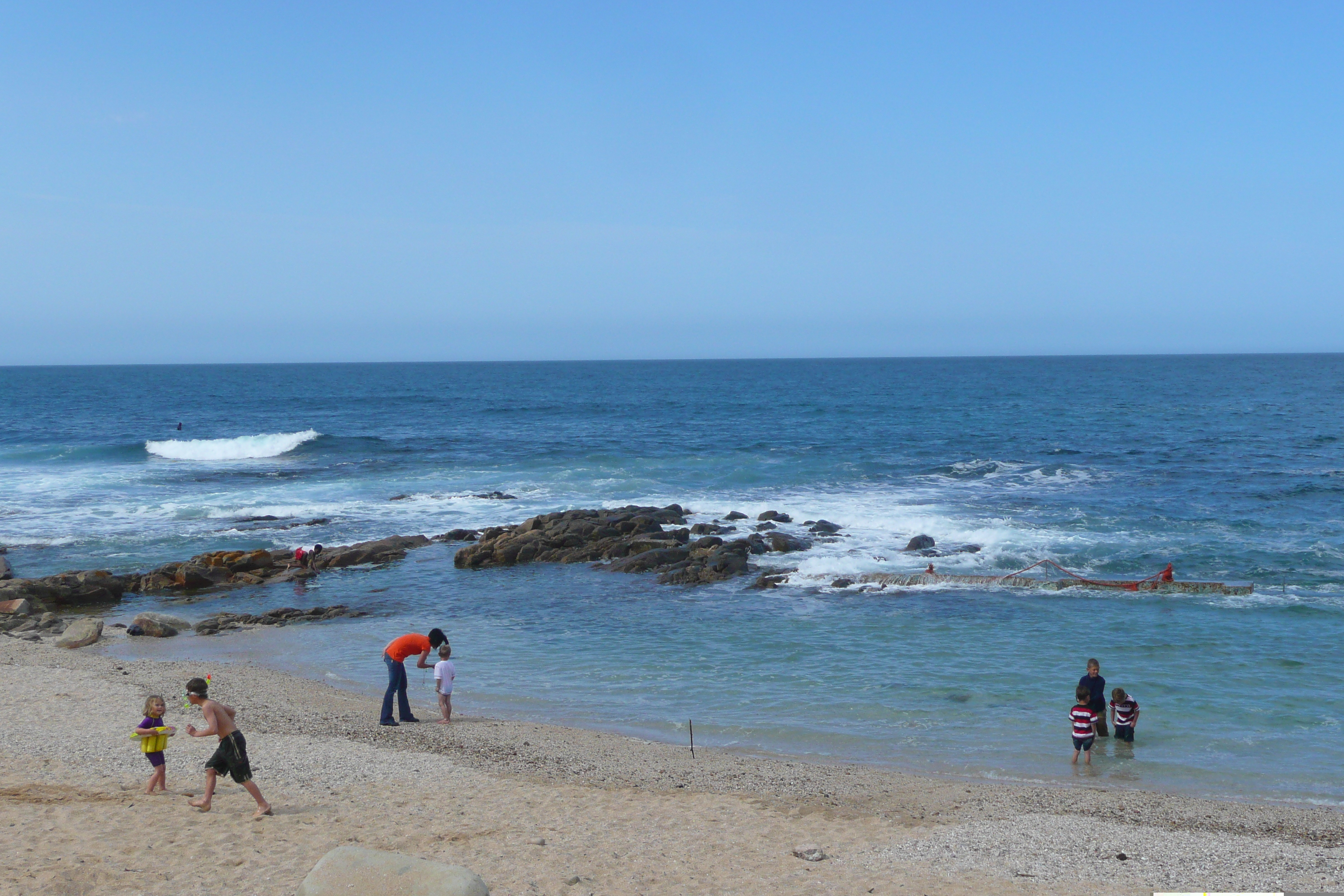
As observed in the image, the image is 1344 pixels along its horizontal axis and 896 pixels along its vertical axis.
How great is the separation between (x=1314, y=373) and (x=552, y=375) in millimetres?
106838

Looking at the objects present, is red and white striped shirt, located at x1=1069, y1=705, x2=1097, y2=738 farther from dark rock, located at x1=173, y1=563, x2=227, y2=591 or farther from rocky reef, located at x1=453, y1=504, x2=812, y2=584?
dark rock, located at x1=173, y1=563, x2=227, y2=591

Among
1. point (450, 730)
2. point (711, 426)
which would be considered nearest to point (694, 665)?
point (450, 730)

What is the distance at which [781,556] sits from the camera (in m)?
27.3

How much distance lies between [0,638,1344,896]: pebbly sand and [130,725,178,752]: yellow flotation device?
0.54m

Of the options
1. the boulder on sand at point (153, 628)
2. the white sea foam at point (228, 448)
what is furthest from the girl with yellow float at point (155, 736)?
the white sea foam at point (228, 448)

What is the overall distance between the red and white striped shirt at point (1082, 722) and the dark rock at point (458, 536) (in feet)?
65.4

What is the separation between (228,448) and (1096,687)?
50177mm

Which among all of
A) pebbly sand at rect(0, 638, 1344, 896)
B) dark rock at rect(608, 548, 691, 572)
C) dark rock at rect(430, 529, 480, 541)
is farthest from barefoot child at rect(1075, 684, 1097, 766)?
dark rock at rect(430, 529, 480, 541)

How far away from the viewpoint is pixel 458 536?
98.1 ft

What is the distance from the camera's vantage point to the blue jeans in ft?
47.8

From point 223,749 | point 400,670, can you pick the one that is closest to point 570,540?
point 400,670

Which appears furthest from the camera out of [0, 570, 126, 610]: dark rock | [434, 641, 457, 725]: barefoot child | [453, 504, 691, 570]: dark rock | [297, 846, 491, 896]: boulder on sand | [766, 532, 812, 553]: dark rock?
[766, 532, 812, 553]: dark rock

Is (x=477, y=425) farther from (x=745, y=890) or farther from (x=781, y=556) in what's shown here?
(x=745, y=890)

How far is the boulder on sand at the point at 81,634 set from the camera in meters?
19.6
